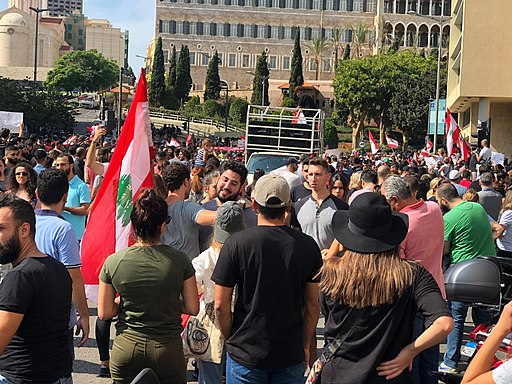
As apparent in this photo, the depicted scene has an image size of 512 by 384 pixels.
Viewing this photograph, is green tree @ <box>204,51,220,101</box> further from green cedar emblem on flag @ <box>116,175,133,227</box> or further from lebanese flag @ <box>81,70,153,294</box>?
green cedar emblem on flag @ <box>116,175,133,227</box>

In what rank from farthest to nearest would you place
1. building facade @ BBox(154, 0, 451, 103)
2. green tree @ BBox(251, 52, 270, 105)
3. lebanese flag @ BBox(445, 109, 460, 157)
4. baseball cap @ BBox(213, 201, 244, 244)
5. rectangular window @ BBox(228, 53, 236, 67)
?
rectangular window @ BBox(228, 53, 236, 67), building facade @ BBox(154, 0, 451, 103), green tree @ BBox(251, 52, 270, 105), lebanese flag @ BBox(445, 109, 460, 157), baseball cap @ BBox(213, 201, 244, 244)

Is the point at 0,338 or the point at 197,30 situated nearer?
the point at 0,338

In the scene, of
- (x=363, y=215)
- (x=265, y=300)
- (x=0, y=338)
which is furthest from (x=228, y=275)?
(x=0, y=338)

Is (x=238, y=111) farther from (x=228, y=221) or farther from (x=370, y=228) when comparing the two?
(x=370, y=228)

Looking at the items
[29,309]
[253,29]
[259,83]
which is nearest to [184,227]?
[29,309]

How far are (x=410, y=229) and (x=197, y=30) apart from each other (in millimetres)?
108275

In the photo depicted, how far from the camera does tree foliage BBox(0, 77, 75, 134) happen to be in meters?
50.6

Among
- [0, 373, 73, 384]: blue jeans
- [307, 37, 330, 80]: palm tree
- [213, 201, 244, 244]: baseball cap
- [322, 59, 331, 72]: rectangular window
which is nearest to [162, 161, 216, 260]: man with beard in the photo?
[213, 201, 244, 244]: baseball cap

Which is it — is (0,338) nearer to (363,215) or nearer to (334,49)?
(363,215)

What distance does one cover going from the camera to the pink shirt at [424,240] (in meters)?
6.66

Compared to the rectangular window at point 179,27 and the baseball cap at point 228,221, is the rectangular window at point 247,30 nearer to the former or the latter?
the rectangular window at point 179,27

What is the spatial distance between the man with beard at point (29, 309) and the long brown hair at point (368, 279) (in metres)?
1.47

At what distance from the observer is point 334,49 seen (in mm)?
110188

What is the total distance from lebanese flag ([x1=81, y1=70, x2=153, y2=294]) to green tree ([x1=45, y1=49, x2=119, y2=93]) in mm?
106462
